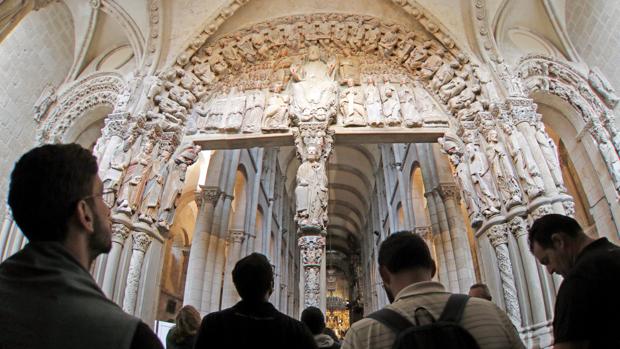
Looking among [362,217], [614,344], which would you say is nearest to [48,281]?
[614,344]

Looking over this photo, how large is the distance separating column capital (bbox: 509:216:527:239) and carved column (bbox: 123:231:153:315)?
588 centimetres

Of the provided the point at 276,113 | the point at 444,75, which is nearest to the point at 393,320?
the point at 276,113

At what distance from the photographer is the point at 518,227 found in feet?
21.5

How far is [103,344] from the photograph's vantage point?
0.83 metres

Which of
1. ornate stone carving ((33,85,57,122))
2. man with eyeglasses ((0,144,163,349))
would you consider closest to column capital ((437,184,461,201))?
ornate stone carving ((33,85,57,122))

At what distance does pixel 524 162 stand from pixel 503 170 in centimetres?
34

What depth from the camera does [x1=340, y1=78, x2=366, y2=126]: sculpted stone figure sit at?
8469mm

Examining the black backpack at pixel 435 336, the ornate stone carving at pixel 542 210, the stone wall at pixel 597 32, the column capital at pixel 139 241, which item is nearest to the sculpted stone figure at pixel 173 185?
the column capital at pixel 139 241

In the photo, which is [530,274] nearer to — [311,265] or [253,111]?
[311,265]

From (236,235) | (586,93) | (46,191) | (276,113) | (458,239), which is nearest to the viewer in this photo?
(46,191)

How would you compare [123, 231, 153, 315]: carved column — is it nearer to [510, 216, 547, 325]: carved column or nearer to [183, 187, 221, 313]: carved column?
[183, 187, 221, 313]: carved column

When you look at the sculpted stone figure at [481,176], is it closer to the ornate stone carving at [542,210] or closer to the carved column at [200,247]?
the ornate stone carving at [542,210]

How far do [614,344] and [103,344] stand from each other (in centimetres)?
169

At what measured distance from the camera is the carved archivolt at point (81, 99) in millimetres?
8266
